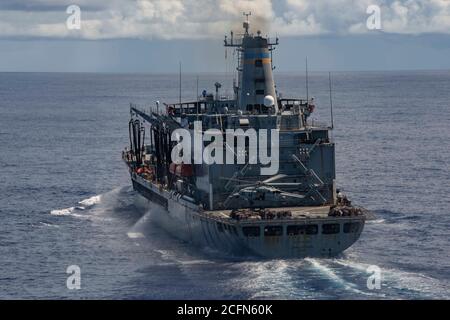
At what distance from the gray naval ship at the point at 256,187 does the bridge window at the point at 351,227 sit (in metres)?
0.07

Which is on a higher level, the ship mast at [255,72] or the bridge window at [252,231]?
the ship mast at [255,72]

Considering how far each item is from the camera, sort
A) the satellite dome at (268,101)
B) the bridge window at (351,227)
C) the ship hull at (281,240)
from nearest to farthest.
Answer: the ship hull at (281,240), the bridge window at (351,227), the satellite dome at (268,101)

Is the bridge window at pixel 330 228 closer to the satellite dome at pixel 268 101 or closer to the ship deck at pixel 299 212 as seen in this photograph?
the ship deck at pixel 299 212

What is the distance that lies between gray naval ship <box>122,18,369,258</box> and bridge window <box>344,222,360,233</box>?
71 mm

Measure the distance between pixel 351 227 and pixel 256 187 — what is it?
820 cm

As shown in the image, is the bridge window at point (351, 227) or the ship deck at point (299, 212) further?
the ship deck at point (299, 212)

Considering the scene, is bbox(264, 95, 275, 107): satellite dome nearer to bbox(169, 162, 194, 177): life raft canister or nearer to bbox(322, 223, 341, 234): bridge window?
bbox(169, 162, 194, 177): life raft canister

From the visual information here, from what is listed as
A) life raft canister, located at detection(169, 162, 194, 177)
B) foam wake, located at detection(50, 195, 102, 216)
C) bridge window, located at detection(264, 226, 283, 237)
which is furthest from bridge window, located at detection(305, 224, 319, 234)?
foam wake, located at detection(50, 195, 102, 216)

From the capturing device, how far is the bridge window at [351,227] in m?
64.2

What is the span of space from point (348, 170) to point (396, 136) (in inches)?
1474

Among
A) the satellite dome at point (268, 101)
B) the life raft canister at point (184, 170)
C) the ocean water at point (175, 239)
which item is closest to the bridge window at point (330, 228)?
the ocean water at point (175, 239)

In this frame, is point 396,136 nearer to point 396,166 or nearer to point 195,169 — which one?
point 396,166

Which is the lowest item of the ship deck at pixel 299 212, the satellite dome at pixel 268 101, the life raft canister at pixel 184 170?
the ship deck at pixel 299 212

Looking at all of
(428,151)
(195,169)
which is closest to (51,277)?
(195,169)
